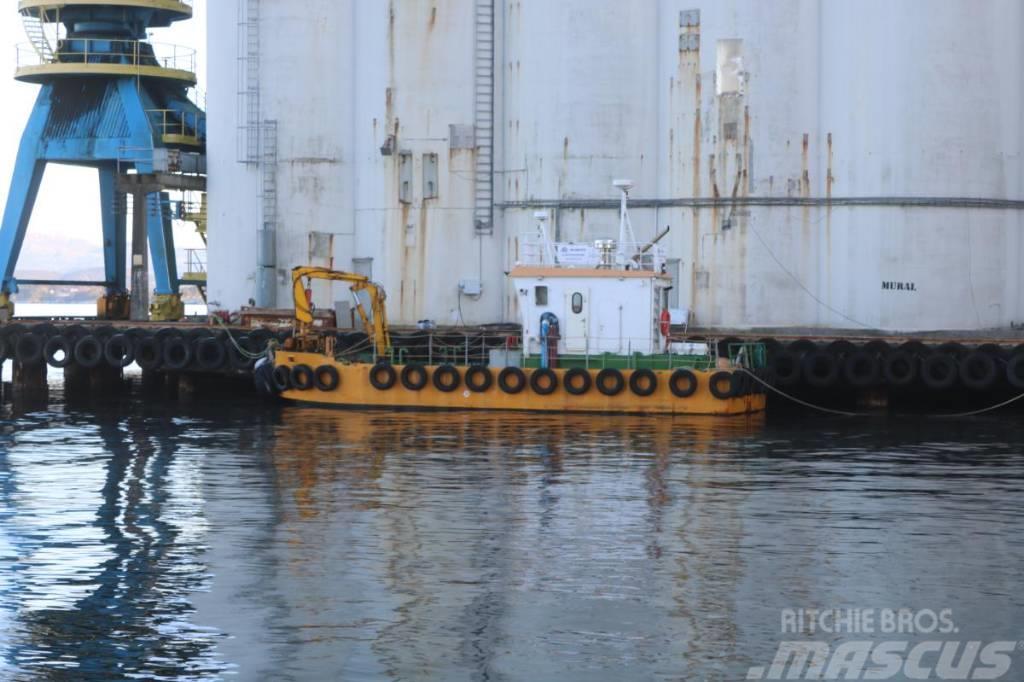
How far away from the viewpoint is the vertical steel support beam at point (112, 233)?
51.4 m

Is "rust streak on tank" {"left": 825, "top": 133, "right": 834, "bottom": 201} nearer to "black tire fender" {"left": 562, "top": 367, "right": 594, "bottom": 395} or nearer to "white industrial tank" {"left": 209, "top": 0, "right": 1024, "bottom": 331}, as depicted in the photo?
"white industrial tank" {"left": 209, "top": 0, "right": 1024, "bottom": 331}

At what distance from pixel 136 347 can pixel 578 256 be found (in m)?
12.1

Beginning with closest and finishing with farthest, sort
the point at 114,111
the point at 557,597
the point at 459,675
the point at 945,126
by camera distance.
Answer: the point at 459,675 < the point at 557,597 < the point at 945,126 < the point at 114,111

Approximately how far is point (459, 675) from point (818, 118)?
28652mm

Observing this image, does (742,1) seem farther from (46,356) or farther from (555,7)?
(46,356)

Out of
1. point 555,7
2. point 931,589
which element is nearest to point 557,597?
point 931,589

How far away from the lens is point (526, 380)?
3472 cm

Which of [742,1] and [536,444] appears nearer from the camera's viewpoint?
[536,444]

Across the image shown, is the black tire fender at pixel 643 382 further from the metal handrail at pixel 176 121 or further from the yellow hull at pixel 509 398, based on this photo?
the metal handrail at pixel 176 121

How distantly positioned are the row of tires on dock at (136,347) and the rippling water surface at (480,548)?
8.33 m

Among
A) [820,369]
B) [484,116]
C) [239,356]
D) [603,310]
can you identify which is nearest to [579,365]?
[603,310]

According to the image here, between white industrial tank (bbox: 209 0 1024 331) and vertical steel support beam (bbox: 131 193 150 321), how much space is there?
87.3 inches

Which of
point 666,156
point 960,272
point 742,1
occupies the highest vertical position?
point 742,1

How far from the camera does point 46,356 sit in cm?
4150
